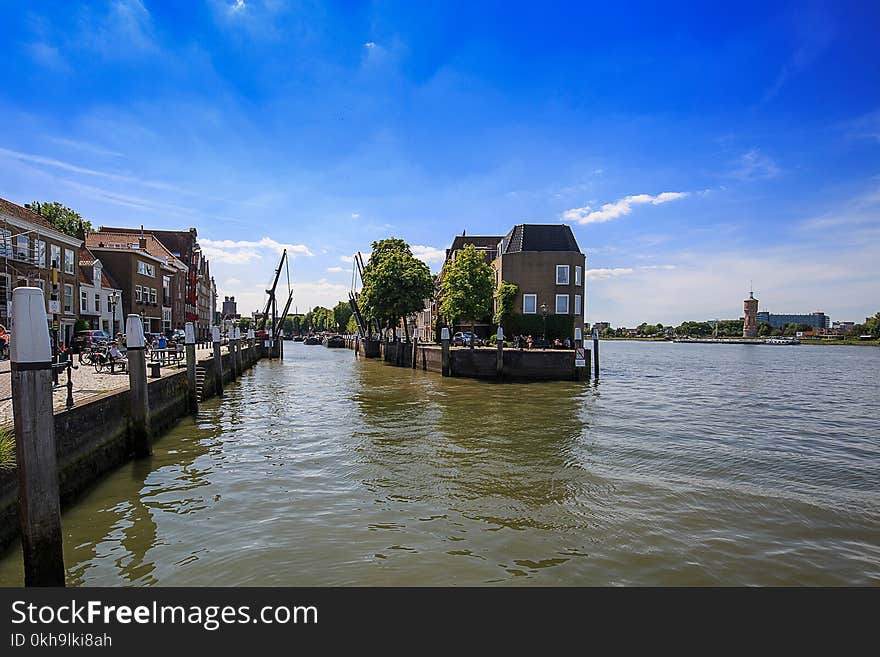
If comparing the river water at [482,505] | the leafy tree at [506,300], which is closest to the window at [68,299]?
the river water at [482,505]

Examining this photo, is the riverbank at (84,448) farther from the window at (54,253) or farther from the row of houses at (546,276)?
the row of houses at (546,276)

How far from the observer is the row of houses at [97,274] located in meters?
34.4

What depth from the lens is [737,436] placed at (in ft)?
57.4

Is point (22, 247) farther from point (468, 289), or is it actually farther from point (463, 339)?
point (463, 339)

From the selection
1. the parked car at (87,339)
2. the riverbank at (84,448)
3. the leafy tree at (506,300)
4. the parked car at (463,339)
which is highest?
the leafy tree at (506,300)

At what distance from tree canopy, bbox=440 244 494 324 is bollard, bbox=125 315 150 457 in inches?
1469

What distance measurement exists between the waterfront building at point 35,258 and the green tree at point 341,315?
11209 centimetres

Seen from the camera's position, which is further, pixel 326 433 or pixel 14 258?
pixel 14 258

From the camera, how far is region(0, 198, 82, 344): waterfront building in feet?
110

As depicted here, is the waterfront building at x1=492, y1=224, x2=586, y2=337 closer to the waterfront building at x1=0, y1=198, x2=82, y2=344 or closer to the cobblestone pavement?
the cobblestone pavement

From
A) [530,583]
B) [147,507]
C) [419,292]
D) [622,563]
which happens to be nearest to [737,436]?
[622,563]
